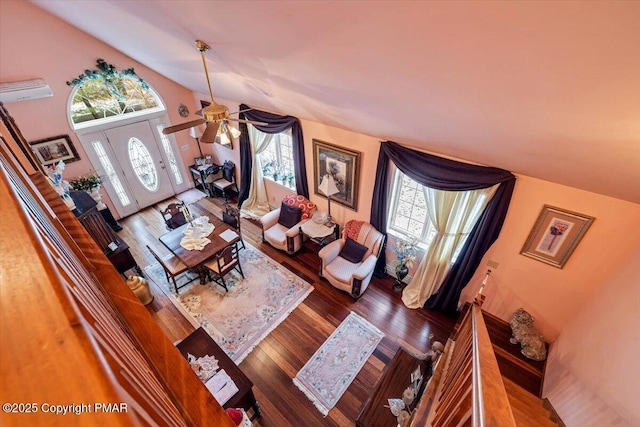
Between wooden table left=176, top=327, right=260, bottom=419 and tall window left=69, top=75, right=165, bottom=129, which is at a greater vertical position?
tall window left=69, top=75, right=165, bottom=129

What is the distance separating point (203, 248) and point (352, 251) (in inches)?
93.1

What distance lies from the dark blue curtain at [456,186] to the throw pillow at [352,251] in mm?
754

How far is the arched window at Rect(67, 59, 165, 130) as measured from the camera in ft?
16.5

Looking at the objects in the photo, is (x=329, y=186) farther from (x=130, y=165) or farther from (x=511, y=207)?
(x=130, y=165)

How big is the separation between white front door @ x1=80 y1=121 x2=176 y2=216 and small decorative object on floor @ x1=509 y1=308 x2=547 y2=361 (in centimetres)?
728

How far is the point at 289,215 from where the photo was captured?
5.28 meters

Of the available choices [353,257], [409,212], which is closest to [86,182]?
[353,257]

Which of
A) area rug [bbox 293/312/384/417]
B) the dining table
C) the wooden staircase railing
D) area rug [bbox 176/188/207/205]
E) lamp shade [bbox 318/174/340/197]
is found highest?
the wooden staircase railing

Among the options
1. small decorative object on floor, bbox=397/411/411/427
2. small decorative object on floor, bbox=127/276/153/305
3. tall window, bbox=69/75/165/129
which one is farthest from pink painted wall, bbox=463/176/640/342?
tall window, bbox=69/75/165/129

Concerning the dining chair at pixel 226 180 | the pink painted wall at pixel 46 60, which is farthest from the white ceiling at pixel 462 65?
the dining chair at pixel 226 180

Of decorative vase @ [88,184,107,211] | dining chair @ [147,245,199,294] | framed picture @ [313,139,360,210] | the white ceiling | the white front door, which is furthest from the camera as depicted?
the white front door

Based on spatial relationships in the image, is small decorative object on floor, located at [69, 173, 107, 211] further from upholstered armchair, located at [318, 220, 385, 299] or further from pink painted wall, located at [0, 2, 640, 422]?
upholstered armchair, located at [318, 220, 385, 299]

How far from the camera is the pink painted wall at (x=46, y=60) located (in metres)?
4.16

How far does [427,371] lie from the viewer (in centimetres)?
273
